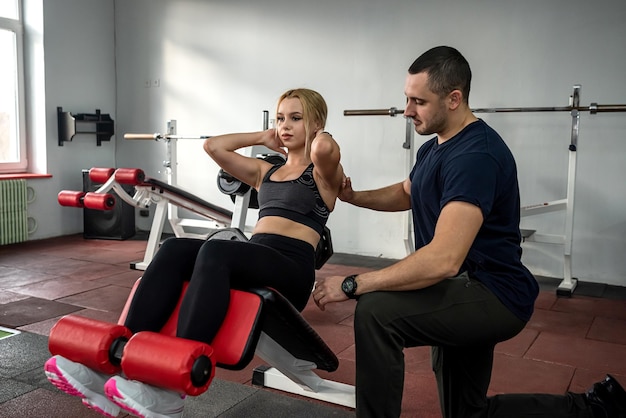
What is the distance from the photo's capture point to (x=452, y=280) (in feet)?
5.21

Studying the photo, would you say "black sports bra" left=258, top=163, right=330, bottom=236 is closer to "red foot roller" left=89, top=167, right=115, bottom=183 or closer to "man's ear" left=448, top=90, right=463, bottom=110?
"man's ear" left=448, top=90, right=463, bottom=110

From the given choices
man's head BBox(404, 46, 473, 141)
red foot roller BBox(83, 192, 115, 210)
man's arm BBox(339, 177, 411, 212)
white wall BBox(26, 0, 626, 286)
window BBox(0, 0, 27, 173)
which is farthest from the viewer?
window BBox(0, 0, 27, 173)

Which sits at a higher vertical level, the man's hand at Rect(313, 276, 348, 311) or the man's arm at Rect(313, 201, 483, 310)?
the man's arm at Rect(313, 201, 483, 310)

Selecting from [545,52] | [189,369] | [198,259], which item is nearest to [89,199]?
[198,259]

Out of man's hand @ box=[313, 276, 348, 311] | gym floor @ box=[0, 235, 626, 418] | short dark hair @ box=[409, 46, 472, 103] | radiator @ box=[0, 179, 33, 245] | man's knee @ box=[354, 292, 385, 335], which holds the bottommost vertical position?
gym floor @ box=[0, 235, 626, 418]

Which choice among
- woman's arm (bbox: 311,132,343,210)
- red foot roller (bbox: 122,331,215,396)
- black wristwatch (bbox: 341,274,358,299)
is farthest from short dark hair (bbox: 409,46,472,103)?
A: red foot roller (bbox: 122,331,215,396)

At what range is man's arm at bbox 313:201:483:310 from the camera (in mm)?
1465

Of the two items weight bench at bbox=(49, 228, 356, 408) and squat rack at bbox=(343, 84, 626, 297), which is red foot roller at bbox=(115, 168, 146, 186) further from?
weight bench at bbox=(49, 228, 356, 408)

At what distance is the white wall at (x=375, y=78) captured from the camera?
417 centimetres

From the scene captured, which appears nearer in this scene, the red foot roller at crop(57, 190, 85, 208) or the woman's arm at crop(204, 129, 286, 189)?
the woman's arm at crop(204, 129, 286, 189)

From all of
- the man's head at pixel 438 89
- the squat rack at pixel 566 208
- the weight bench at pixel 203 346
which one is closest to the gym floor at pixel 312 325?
the squat rack at pixel 566 208

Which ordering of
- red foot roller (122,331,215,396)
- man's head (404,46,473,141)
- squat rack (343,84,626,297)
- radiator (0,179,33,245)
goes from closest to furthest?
red foot roller (122,331,215,396)
man's head (404,46,473,141)
squat rack (343,84,626,297)
radiator (0,179,33,245)

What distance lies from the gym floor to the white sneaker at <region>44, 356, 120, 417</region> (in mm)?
578

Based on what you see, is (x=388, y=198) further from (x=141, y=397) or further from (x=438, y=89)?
(x=141, y=397)
